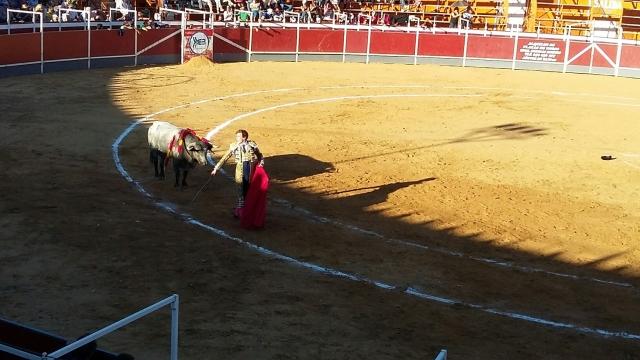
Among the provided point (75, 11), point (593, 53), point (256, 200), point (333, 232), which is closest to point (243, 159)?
point (256, 200)

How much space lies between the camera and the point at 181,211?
46.8 ft

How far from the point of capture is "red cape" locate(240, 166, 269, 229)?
43.8 feet

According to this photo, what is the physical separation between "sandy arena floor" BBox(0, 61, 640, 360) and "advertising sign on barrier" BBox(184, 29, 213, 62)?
26.2 ft

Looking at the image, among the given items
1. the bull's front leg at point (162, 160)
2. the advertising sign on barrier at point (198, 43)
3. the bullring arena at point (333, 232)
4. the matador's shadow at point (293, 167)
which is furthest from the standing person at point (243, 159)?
the advertising sign on barrier at point (198, 43)

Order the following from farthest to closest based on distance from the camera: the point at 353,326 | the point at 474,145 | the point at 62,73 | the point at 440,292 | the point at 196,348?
1. the point at 62,73
2. the point at 474,145
3. the point at 440,292
4. the point at 353,326
5. the point at 196,348

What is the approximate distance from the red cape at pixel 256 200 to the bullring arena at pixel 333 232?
24 cm

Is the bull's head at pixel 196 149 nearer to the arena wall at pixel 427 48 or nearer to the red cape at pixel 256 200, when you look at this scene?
the red cape at pixel 256 200

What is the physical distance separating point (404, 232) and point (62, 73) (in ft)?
62.5

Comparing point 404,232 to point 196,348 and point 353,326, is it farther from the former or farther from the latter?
point 196,348

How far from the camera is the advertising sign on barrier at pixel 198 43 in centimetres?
3338

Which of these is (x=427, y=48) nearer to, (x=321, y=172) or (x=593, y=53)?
(x=593, y=53)

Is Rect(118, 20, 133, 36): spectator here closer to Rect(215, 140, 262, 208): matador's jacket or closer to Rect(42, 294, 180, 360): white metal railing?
Rect(215, 140, 262, 208): matador's jacket

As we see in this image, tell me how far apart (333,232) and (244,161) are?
1875 millimetres

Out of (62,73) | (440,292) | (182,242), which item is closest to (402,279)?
(440,292)
